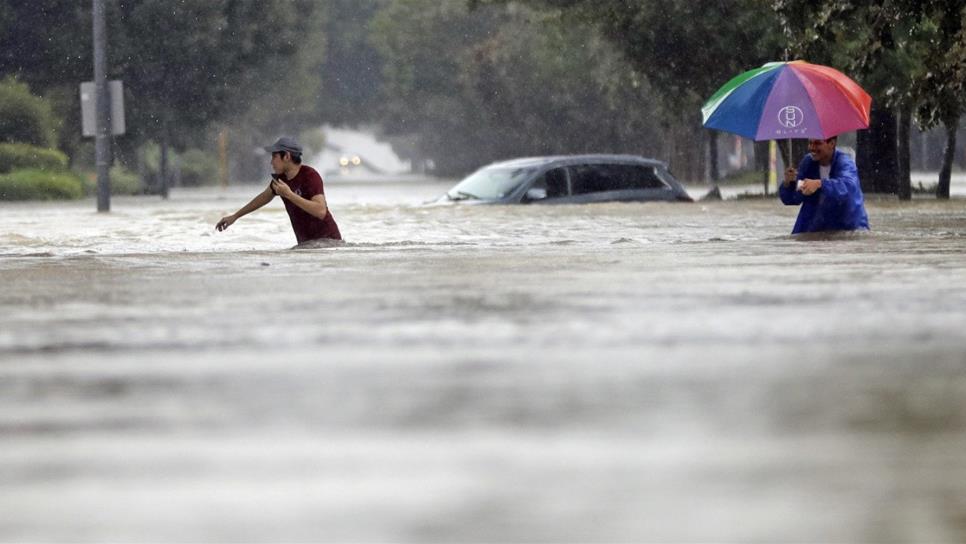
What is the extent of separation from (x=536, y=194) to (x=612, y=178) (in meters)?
1.70

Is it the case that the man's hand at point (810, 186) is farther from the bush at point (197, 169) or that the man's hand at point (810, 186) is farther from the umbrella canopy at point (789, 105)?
the bush at point (197, 169)

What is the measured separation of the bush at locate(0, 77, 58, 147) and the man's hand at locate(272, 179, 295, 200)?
4311 centimetres

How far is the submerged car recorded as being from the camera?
2761 cm

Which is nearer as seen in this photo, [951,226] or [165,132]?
[951,226]

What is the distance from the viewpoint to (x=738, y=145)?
119 m

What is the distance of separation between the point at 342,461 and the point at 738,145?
115289 millimetres

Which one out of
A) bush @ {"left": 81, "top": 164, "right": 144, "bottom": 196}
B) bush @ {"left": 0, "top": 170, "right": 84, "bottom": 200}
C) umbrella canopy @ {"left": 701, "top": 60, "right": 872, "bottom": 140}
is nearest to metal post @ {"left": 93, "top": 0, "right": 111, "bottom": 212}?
bush @ {"left": 0, "top": 170, "right": 84, "bottom": 200}

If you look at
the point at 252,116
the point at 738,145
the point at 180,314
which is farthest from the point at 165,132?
the point at 738,145

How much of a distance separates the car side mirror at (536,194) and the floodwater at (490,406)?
15.7 m

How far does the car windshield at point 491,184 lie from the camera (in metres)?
27.6

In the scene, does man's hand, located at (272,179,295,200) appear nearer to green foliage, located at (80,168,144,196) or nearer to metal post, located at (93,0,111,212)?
metal post, located at (93,0,111,212)

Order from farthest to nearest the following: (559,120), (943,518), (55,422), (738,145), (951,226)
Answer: (738,145) → (559,120) → (951,226) → (55,422) → (943,518)

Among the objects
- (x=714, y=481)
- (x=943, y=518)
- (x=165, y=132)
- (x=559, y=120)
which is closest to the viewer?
(x=943, y=518)

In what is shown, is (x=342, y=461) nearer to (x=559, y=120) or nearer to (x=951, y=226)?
(x=951, y=226)
